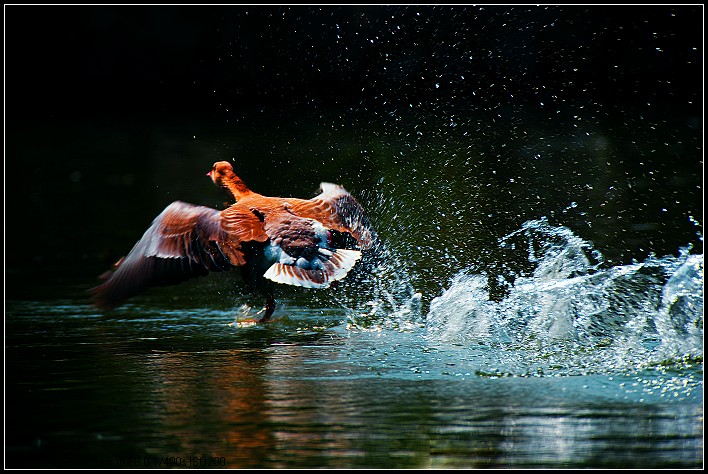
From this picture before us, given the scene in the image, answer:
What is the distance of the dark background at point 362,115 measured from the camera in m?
9.60

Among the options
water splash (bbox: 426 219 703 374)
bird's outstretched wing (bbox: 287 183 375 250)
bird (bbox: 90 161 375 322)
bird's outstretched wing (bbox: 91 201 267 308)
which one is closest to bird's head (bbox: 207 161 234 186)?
bird (bbox: 90 161 375 322)

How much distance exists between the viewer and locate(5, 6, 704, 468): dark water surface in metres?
4.18

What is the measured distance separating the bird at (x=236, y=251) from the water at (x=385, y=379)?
33 centimetres

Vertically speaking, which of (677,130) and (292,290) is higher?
(677,130)

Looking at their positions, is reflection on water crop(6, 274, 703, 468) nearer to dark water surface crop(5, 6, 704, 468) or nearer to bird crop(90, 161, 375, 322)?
dark water surface crop(5, 6, 704, 468)

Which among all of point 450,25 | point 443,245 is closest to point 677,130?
point 450,25

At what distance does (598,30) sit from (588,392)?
54.0 feet

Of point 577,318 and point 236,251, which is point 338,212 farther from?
point 577,318

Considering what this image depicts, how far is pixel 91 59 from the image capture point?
88.0ft

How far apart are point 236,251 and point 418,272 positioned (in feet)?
5.40

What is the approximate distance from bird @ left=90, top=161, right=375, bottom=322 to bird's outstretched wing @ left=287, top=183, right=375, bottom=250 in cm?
2

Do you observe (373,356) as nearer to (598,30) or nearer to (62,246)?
(62,246)

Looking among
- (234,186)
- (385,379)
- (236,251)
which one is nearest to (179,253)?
(236,251)

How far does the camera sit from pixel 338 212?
6578 mm
